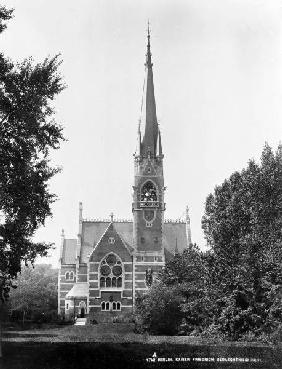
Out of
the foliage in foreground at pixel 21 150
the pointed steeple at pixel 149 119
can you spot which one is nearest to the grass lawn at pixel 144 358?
the foliage in foreground at pixel 21 150

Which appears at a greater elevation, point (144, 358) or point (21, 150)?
point (21, 150)

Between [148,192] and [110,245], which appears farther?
[148,192]

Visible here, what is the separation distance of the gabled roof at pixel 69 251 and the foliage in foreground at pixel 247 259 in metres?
40.6

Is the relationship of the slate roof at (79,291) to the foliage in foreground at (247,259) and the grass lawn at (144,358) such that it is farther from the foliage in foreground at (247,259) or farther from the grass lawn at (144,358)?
the grass lawn at (144,358)

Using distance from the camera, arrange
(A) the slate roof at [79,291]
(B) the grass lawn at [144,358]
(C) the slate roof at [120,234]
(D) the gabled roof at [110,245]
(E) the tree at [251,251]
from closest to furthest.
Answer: (B) the grass lawn at [144,358]
(E) the tree at [251,251]
(A) the slate roof at [79,291]
(D) the gabled roof at [110,245]
(C) the slate roof at [120,234]

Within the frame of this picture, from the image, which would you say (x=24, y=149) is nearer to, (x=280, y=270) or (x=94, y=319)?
(x=280, y=270)

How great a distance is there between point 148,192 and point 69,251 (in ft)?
49.3

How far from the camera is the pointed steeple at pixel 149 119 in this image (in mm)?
68231

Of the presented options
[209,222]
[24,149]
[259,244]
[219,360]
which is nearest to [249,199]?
[259,244]

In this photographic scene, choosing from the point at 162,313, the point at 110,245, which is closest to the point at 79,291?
the point at 110,245

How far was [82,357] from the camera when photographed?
1694cm

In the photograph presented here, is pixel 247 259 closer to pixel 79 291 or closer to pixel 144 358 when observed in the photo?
pixel 144 358

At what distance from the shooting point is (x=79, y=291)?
62594 mm

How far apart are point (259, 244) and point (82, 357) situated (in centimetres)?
1244
